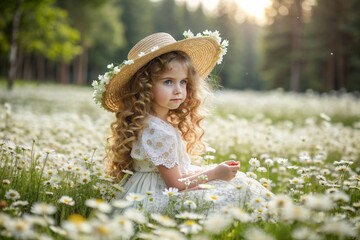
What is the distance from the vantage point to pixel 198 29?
48188 mm

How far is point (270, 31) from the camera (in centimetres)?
3164

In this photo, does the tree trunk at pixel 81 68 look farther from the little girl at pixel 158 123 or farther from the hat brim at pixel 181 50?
the little girl at pixel 158 123

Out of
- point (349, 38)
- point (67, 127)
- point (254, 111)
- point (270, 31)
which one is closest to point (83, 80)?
point (270, 31)

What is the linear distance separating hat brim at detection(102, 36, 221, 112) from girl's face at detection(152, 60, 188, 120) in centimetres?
16

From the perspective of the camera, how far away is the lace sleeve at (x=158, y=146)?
308cm

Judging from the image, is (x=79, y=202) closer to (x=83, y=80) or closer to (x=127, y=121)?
(x=127, y=121)

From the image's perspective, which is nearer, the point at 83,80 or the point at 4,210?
the point at 4,210

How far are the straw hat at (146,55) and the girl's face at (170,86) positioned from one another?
161mm

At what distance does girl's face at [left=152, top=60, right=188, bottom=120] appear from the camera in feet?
11.0

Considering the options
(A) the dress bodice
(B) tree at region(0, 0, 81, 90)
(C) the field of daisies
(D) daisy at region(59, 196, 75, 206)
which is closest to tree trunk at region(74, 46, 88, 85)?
(B) tree at region(0, 0, 81, 90)

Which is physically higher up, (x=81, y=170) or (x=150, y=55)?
(x=150, y=55)

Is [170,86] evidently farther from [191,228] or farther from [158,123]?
[191,228]

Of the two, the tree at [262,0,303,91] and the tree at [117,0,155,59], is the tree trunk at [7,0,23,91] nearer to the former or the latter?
the tree at [262,0,303,91]

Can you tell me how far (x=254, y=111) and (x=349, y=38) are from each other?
18.1 m
